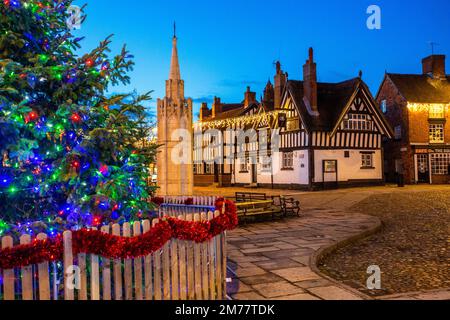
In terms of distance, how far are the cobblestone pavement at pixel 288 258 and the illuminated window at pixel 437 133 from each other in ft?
87.3

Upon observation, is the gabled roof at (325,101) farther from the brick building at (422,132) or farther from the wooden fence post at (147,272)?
the wooden fence post at (147,272)

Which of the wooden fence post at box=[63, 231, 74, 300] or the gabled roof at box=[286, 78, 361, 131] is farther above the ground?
the gabled roof at box=[286, 78, 361, 131]

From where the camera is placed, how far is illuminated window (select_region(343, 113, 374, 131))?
32.2 metres

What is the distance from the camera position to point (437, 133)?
121ft

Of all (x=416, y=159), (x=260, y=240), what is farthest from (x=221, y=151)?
(x=260, y=240)

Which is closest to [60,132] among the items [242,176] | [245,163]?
[245,163]

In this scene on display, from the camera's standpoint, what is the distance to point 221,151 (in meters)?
41.8

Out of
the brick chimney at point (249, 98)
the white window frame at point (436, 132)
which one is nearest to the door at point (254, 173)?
the brick chimney at point (249, 98)

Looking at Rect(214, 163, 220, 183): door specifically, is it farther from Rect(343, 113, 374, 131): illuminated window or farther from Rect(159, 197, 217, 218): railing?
Rect(159, 197, 217, 218): railing

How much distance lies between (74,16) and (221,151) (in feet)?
117

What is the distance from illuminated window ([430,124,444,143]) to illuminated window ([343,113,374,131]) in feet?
25.6

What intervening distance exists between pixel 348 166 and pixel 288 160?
194 inches

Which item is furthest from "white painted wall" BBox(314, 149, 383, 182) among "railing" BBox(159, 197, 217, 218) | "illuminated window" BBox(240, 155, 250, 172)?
"railing" BBox(159, 197, 217, 218)
